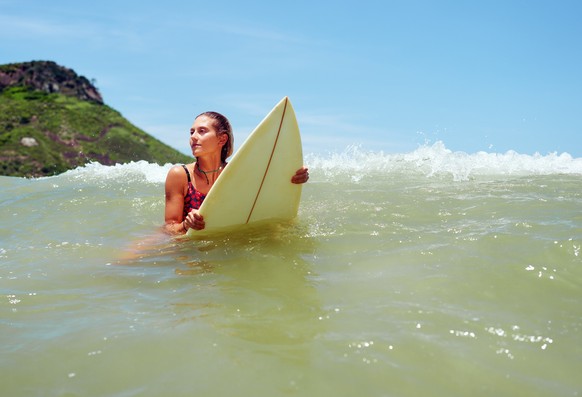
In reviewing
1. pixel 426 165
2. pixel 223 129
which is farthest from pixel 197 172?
pixel 426 165

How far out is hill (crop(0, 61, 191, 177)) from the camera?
154 feet

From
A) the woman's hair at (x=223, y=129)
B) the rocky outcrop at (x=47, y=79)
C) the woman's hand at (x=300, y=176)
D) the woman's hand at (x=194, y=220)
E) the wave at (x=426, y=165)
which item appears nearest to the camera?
the woman's hand at (x=194, y=220)

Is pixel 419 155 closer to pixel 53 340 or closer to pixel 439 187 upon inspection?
pixel 439 187

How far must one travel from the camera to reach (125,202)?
659 cm

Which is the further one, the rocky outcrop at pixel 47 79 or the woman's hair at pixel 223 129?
the rocky outcrop at pixel 47 79

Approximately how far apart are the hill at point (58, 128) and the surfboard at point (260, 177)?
43646mm

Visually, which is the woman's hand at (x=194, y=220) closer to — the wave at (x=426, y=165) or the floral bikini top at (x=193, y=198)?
the floral bikini top at (x=193, y=198)

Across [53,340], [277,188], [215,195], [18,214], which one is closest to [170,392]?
[53,340]

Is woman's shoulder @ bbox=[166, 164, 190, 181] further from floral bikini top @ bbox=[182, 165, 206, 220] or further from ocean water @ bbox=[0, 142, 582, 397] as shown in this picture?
ocean water @ bbox=[0, 142, 582, 397]

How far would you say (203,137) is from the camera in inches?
165

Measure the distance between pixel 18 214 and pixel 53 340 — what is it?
4.24 m

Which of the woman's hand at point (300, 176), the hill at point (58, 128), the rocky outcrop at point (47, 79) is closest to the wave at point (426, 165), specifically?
the woman's hand at point (300, 176)

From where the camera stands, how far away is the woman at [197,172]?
418 cm

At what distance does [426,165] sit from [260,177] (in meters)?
6.24
